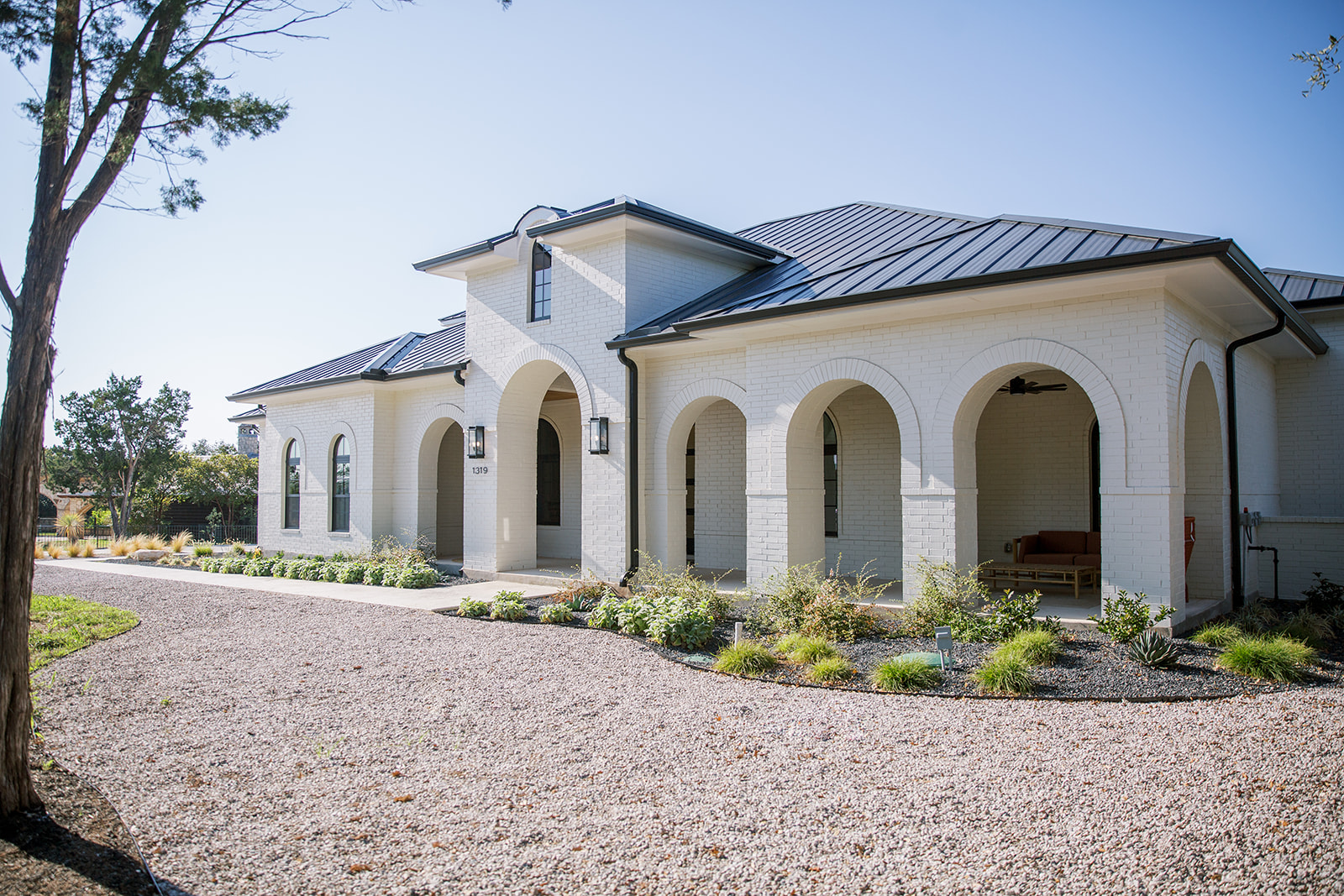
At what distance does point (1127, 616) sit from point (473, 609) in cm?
794

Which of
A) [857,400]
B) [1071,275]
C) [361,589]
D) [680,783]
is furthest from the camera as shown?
[361,589]

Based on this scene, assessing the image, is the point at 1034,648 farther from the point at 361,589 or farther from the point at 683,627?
the point at 361,589

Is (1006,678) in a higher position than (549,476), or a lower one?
lower

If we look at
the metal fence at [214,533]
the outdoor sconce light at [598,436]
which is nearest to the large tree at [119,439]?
the metal fence at [214,533]

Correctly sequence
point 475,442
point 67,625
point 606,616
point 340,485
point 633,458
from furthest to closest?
point 340,485
point 475,442
point 633,458
point 67,625
point 606,616

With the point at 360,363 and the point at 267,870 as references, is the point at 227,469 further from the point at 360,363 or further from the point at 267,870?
the point at 267,870

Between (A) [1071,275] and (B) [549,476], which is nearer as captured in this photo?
(A) [1071,275]

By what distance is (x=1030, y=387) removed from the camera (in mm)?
12875

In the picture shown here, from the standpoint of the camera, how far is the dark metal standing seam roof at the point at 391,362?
1725 cm

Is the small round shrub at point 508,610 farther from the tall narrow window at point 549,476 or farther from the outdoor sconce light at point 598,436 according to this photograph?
the tall narrow window at point 549,476

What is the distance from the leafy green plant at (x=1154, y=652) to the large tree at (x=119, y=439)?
102 ft

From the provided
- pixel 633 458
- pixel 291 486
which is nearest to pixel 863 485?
pixel 633 458

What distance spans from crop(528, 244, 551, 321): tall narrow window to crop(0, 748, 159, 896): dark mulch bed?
1092 centimetres

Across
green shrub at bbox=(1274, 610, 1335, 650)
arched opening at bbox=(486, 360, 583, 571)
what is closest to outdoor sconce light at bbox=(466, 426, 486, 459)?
arched opening at bbox=(486, 360, 583, 571)
